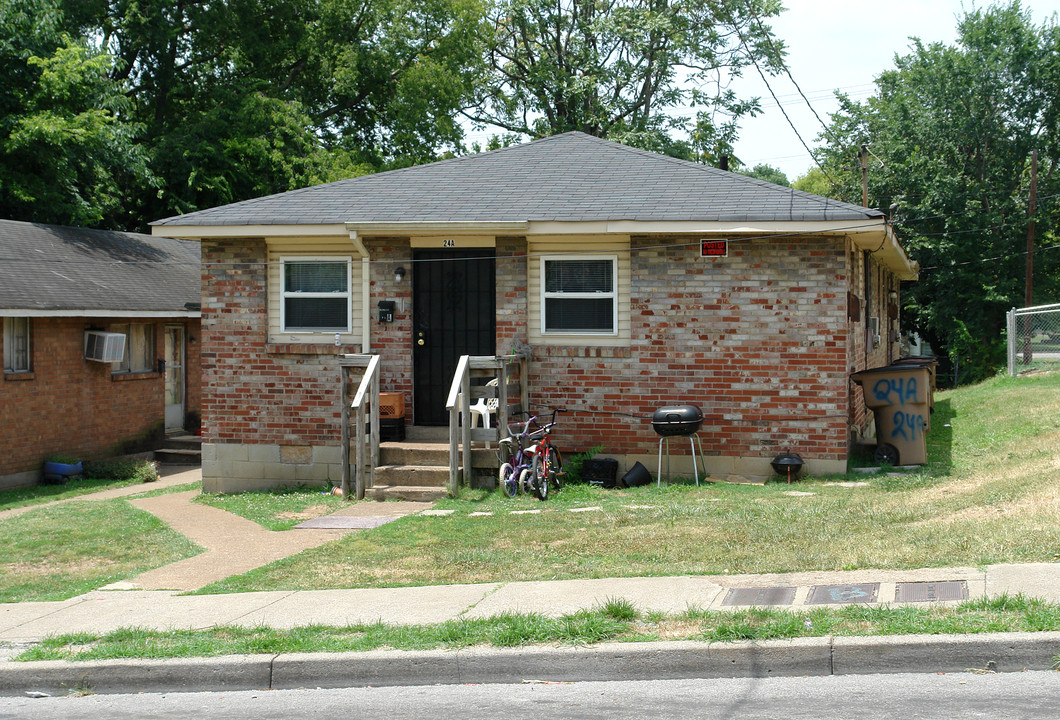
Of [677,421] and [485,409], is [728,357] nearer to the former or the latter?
[677,421]

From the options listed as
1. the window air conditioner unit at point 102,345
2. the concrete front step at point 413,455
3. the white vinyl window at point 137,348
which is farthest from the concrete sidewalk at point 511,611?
the white vinyl window at point 137,348

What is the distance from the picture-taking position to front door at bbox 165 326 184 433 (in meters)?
21.2

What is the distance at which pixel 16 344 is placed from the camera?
17.1m

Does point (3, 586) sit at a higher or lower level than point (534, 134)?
lower

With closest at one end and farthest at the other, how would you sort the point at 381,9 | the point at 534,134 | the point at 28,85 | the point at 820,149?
the point at 28,85, the point at 381,9, the point at 534,134, the point at 820,149

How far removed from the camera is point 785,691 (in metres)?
5.42

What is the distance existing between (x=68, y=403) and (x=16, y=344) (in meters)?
1.52

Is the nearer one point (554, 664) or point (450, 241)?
point (554, 664)

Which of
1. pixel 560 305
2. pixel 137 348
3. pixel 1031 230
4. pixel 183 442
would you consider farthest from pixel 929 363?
pixel 1031 230

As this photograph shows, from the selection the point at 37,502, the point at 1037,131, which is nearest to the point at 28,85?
the point at 37,502

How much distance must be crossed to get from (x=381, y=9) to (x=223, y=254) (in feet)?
69.6

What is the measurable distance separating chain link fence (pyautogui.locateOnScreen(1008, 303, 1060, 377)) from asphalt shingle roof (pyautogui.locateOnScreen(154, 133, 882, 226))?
1462 centimetres

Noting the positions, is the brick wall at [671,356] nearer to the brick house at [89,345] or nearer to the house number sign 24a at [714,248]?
the house number sign 24a at [714,248]

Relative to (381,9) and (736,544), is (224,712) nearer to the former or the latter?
(736,544)
